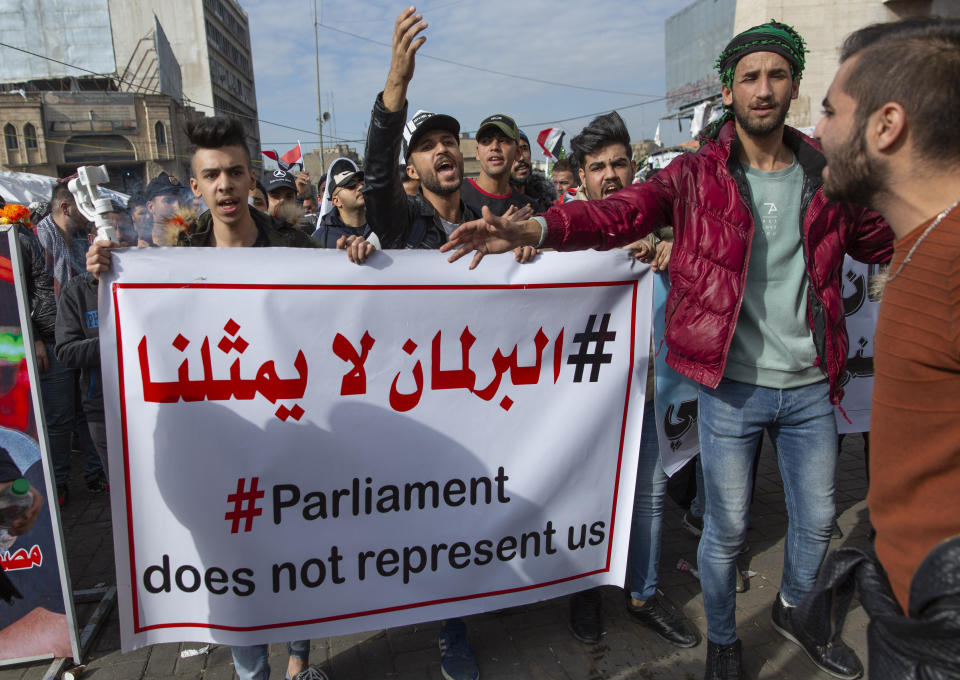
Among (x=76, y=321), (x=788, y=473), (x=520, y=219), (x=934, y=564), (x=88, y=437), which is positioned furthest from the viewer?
(x=88, y=437)

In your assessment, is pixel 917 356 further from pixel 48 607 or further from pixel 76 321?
pixel 76 321

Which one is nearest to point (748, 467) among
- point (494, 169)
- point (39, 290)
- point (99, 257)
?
point (494, 169)

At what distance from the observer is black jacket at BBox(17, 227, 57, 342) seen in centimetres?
443

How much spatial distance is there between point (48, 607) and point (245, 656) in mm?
972

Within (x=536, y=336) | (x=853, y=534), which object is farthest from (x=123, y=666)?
(x=853, y=534)

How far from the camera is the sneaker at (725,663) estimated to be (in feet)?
7.94

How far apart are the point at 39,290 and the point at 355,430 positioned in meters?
3.53

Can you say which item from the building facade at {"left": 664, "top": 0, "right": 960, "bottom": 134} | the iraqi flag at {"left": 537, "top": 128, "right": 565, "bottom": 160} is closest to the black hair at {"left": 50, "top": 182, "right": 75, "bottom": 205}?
the iraqi flag at {"left": 537, "top": 128, "right": 565, "bottom": 160}

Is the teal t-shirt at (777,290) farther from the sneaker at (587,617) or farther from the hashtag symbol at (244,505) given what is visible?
the hashtag symbol at (244,505)

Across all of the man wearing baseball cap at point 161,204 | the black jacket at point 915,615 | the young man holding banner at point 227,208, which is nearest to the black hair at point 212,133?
the young man holding banner at point 227,208

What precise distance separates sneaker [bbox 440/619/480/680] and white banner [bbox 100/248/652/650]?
233mm

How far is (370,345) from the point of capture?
225 cm

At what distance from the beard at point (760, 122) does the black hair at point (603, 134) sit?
76 cm

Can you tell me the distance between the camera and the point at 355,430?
2.25 m
